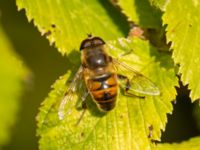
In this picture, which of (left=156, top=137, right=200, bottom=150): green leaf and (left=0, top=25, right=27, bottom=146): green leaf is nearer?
(left=0, top=25, right=27, bottom=146): green leaf

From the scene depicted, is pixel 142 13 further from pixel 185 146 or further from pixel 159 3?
pixel 185 146

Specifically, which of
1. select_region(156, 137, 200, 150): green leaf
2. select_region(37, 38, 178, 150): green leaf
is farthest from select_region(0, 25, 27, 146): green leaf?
select_region(156, 137, 200, 150): green leaf

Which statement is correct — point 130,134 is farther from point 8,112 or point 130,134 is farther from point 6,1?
point 6,1

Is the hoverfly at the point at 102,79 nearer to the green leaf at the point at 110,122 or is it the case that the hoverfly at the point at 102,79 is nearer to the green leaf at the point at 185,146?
the green leaf at the point at 110,122

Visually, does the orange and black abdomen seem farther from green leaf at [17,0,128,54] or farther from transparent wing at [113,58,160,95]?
green leaf at [17,0,128,54]

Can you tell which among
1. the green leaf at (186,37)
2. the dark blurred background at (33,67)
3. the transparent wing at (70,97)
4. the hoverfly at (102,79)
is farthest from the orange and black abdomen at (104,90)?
the dark blurred background at (33,67)

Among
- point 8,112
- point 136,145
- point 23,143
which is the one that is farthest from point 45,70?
point 136,145
